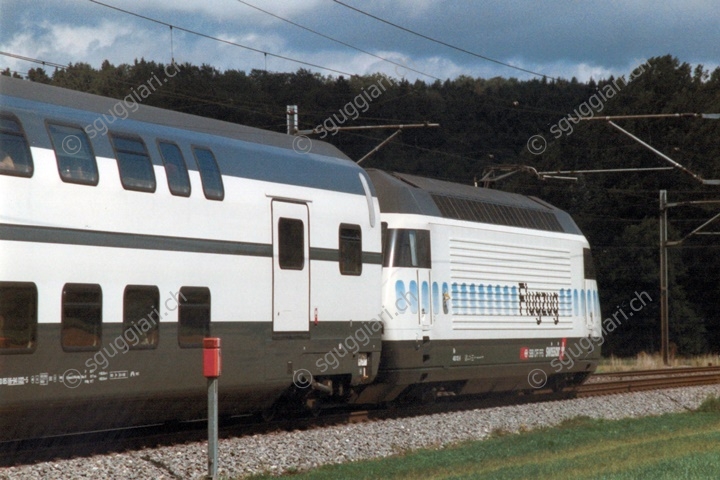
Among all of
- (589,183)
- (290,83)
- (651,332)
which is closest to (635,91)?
(589,183)

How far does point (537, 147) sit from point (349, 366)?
179ft

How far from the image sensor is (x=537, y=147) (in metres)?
70.2

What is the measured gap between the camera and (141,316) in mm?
13523

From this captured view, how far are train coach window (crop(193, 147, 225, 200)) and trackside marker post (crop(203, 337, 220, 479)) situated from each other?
3.60m

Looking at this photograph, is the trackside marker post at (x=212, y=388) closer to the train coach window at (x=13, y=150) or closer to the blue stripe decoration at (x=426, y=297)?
the train coach window at (x=13, y=150)

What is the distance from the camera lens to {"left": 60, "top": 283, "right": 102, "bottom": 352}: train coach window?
12414 millimetres

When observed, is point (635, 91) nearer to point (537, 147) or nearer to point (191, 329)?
point (537, 147)

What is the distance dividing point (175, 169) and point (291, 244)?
2557mm

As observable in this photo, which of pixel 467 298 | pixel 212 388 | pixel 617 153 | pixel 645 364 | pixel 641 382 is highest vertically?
pixel 617 153

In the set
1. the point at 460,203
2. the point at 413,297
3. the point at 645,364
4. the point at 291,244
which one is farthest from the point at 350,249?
the point at 645,364

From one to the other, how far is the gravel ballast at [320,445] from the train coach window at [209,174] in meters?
3.35

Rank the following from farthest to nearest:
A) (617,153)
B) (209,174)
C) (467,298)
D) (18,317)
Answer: (617,153) < (467,298) < (209,174) < (18,317)

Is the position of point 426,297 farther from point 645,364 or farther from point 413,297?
point 645,364

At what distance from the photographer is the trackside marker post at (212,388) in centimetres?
1144
